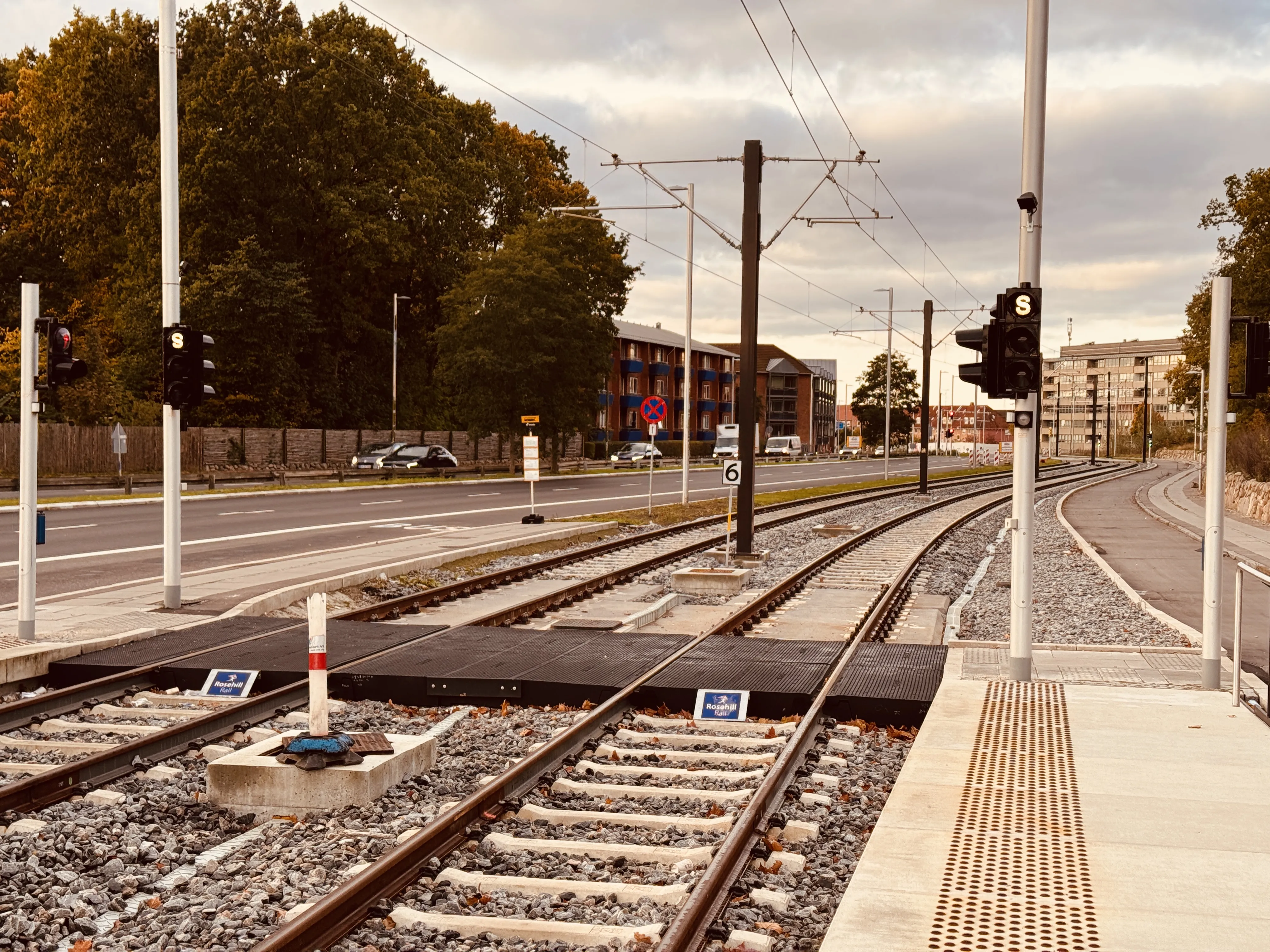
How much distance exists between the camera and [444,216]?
201 feet

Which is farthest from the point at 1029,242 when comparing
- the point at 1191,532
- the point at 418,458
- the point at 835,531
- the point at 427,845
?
the point at 418,458

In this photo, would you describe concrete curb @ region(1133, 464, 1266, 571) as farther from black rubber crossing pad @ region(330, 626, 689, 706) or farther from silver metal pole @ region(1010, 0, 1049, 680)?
black rubber crossing pad @ region(330, 626, 689, 706)

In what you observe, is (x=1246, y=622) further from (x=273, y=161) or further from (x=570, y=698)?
(x=273, y=161)

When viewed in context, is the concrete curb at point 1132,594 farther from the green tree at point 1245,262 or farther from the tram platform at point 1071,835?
the green tree at point 1245,262

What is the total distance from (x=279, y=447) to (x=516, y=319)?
1242 cm

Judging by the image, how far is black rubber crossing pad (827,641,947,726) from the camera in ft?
31.6

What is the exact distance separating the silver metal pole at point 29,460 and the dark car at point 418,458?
41.9m

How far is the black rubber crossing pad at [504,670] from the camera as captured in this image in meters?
10.3

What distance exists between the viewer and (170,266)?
14281 mm

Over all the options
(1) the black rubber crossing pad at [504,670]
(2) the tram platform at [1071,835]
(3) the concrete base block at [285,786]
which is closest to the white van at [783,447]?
(1) the black rubber crossing pad at [504,670]

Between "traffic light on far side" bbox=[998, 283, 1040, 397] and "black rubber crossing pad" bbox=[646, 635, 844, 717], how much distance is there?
2.96 metres

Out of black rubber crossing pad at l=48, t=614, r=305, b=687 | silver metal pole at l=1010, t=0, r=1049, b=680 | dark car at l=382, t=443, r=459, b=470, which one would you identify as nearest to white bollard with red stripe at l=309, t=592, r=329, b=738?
black rubber crossing pad at l=48, t=614, r=305, b=687

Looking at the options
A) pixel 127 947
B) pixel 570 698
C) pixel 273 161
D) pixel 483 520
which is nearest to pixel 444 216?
pixel 273 161

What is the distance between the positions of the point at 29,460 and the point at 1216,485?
35.3 ft
